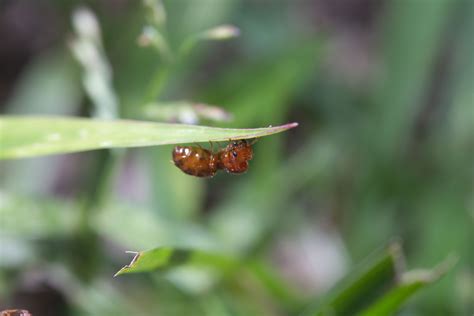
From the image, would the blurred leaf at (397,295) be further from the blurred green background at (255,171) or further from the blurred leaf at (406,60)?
the blurred leaf at (406,60)

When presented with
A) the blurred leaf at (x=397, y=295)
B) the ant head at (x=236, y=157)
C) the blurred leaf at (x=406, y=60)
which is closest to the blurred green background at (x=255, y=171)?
the blurred leaf at (x=406, y=60)

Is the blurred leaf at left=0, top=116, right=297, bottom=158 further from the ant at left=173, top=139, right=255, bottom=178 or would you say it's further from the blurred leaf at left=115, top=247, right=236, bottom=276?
the ant at left=173, top=139, right=255, bottom=178

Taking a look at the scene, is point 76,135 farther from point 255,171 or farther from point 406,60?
point 406,60

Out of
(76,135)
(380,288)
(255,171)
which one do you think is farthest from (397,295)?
(255,171)

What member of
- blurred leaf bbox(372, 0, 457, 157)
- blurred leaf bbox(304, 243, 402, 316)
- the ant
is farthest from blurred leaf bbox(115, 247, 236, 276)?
blurred leaf bbox(372, 0, 457, 157)

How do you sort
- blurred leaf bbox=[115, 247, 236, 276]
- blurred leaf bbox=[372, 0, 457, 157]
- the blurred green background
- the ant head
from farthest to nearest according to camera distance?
blurred leaf bbox=[372, 0, 457, 157] < the blurred green background < the ant head < blurred leaf bbox=[115, 247, 236, 276]

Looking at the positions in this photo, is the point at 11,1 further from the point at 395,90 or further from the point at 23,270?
the point at 395,90

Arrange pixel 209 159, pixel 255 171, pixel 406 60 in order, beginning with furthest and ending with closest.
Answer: pixel 406 60 < pixel 255 171 < pixel 209 159
